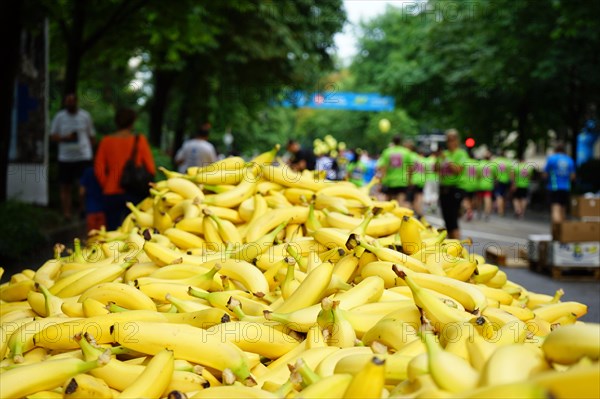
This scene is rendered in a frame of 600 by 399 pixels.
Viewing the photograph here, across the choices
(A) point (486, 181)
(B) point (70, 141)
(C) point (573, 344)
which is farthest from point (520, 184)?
(C) point (573, 344)

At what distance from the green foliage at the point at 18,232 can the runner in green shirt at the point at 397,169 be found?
8.08 meters

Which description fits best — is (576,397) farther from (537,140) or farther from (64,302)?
(537,140)

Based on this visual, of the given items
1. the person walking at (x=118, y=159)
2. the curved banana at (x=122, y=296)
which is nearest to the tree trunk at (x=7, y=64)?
the person walking at (x=118, y=159)

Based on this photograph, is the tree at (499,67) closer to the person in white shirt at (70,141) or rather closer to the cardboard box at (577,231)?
the cardboard box at (577,231)

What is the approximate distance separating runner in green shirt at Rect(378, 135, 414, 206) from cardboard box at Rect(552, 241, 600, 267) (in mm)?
6033

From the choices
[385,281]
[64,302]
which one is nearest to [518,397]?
[385,281]

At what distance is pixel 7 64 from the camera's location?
9195mm

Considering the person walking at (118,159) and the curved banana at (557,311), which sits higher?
the person walking at (118,159)

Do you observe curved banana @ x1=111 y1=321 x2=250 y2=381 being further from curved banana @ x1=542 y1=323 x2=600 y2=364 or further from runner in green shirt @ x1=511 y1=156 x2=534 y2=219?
runner in green shirt @ x1=511 y1=156 x2=534 y2=219

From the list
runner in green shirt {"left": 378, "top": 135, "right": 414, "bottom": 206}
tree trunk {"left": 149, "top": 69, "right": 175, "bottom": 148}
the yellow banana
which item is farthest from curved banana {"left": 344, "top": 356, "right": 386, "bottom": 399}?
tree trunk {"left": 149, "top": 69, "right": 175, "bottom": 148}

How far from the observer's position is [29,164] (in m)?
12.4

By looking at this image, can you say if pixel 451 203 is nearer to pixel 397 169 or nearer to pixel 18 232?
pixel 397 169

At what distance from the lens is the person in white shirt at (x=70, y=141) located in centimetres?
1066

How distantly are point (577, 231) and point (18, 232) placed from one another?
7130 millimetres
